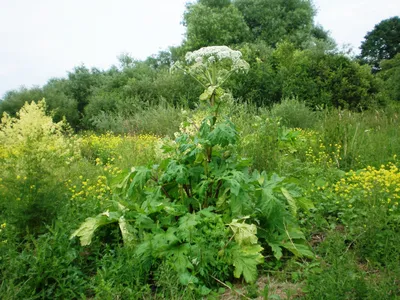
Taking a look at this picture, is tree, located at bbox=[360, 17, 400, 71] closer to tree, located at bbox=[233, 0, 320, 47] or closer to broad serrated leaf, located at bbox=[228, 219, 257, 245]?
tree, located at bbox=[233, 0, 320, 47]

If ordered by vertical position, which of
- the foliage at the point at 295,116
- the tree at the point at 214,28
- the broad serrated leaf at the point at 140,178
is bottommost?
the foliage at the point at 295,116

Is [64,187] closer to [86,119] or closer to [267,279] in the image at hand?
[267,279]

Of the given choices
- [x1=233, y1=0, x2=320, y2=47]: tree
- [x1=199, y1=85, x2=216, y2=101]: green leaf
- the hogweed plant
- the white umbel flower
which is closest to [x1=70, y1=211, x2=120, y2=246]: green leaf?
the hogweed plant

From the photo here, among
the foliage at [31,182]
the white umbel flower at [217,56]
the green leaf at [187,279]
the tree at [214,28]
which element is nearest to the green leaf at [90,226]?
the foliage at [31,182]

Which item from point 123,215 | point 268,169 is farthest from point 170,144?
point 268,169

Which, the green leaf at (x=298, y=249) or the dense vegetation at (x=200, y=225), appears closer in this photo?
the dense vegetation at (x=200, y=225)

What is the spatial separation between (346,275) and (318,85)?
15.1 m

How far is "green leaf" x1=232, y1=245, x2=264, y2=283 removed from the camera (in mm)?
2879

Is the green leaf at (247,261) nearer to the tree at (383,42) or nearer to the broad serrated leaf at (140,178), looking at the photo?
the broad serrated leaf at (140,178)

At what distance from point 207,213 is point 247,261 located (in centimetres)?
51

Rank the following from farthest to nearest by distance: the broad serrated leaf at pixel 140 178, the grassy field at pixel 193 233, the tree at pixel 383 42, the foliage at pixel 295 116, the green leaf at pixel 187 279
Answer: the tree at pixel 383 42
the foliage at pixel 295 116
the broad serrated leaf at pixel 140 178
the grassy field at pixel 193 233
the green leaf at pixel 187 279

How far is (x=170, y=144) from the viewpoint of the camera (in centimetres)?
359

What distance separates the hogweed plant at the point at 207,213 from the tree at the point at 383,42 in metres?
34.8

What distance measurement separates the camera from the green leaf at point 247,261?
2.88 meters
